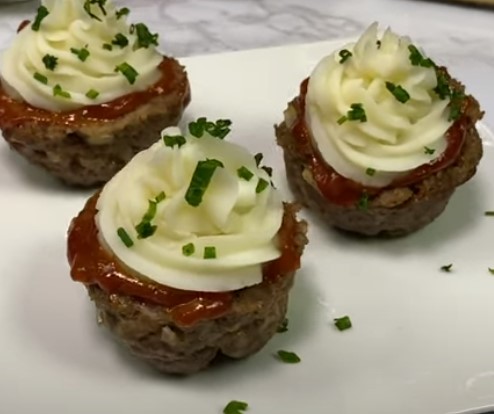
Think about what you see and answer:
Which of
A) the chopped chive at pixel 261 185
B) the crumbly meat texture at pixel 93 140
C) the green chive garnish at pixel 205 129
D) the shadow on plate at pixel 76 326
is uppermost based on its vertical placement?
the green chive garnish at pixel 205 129

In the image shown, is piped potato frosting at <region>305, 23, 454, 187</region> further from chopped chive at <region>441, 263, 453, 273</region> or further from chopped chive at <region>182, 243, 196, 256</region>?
chopped chive at <region>182, 243, 196, 256</region>

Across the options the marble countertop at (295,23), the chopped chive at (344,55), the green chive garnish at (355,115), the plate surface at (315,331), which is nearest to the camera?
the plate surface at (315,331)

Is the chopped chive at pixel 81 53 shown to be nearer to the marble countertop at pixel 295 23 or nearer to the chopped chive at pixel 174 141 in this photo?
the chopped chive at pixel 174 141

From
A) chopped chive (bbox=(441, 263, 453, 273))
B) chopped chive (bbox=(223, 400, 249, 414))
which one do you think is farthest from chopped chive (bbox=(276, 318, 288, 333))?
chopped chive (bbox=(441, 263, 453, 273))

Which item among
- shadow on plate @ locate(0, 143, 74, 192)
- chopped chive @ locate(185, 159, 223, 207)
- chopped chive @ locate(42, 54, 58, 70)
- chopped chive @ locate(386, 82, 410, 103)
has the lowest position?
shadow on plate @ locate(0, 143, 74, 192)

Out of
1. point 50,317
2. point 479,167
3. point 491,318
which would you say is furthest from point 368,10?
point 50,317

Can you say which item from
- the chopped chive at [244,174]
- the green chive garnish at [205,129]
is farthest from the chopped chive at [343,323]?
the green chive garnish at [205,129]

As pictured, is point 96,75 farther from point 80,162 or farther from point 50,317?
point 50,317
